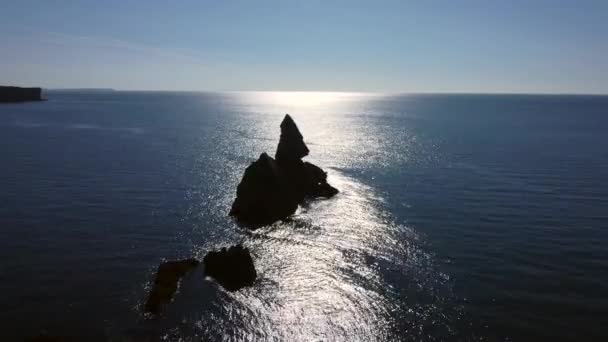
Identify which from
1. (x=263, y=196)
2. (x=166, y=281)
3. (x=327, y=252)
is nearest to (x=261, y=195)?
(x=263, y=196)

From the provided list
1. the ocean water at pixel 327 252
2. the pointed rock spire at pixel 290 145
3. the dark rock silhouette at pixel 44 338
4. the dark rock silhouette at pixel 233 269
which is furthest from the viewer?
the pointed rock spire at pixel 290 145

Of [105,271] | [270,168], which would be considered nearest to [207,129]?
[270,168]

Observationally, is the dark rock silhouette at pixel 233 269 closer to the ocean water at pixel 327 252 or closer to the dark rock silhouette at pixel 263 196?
the ocean water at pixel 327 252

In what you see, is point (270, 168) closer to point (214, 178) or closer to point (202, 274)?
point (202, 274)

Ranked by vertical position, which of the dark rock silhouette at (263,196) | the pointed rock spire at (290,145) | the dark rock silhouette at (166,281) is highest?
the pointed rock spire at (290,145)

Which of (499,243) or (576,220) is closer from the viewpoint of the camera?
(499,243)

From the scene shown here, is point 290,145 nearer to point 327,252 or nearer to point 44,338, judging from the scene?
point 327,252

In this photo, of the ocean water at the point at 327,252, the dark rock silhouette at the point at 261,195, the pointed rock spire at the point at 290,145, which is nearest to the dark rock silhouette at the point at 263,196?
the dark rock silhouette at the point at 261,195
